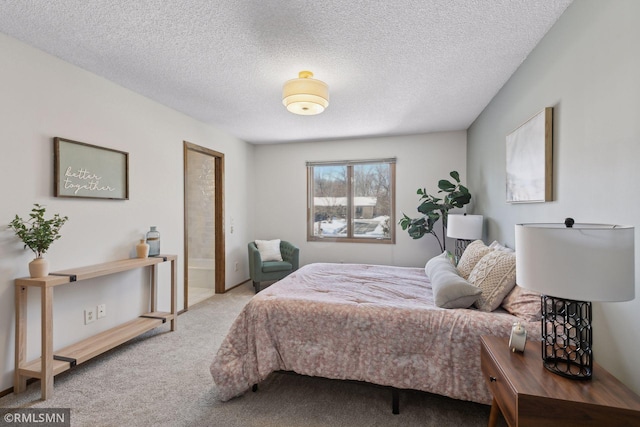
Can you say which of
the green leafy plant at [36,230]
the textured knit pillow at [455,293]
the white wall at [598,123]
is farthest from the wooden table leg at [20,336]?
the white wall at [598,123]

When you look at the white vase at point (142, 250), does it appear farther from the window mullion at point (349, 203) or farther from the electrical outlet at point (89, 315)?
the window mullion at point (349, 203)

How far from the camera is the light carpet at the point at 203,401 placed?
1898 mm

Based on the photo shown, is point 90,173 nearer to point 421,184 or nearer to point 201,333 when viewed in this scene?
point 201,333

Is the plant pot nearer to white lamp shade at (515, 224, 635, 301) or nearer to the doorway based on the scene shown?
the doorway

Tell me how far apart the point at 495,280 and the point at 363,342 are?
0.96m

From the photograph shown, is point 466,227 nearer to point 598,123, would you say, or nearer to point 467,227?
point 467,227

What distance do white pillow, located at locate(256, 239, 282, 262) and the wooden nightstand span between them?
3.89 meters

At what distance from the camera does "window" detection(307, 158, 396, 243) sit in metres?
5.11

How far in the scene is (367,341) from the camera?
1989 millimetres

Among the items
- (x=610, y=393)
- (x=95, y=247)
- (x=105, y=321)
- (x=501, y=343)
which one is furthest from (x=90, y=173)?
(x=610, y=393)

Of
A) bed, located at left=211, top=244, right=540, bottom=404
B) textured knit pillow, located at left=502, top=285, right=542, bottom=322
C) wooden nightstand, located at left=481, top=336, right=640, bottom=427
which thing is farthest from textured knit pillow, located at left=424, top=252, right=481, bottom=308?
wooden nightstand, located at left=481, top=336, right=640, bottom=427

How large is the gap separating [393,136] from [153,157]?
137 inches

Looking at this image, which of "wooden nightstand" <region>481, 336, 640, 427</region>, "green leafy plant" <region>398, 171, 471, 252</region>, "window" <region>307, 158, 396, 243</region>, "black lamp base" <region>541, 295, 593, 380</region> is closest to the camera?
"wooden nightstand" <region>481, 336, 640, 427</region>

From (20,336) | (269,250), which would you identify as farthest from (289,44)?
(269,250)
